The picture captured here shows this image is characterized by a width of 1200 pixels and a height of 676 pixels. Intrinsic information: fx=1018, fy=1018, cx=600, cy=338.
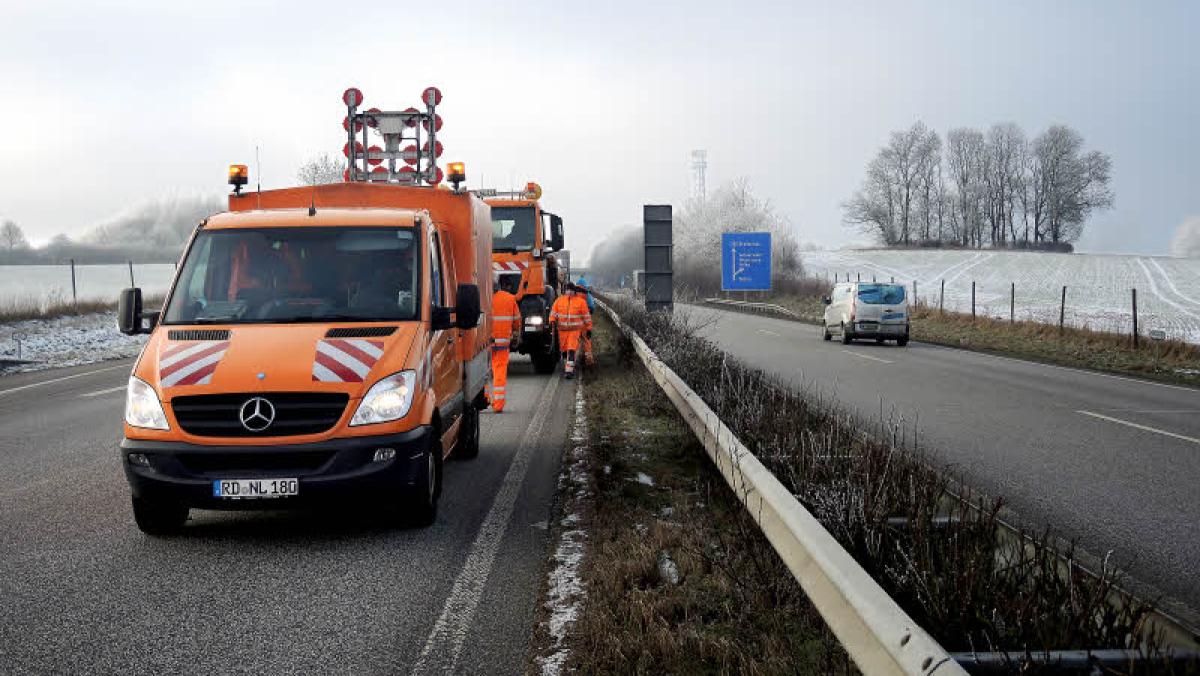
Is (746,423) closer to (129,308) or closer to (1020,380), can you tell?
(129,308)

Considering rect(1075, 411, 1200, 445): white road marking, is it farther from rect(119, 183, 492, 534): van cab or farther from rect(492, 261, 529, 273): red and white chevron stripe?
rect(492, 261, 529, 273): red and white chevron stripe

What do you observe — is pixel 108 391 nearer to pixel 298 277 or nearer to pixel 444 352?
pixel 298 277

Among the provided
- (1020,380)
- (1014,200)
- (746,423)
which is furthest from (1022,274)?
(746,423)

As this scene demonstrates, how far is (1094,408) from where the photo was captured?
1269 centimetres

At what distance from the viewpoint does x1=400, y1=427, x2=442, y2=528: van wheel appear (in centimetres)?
627

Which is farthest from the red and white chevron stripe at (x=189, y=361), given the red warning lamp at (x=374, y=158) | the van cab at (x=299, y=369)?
the red warning lamp at (x=374, y=158)

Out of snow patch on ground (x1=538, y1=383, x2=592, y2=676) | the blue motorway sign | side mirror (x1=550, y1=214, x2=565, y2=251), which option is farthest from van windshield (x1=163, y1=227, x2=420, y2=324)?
the blue motorway sign

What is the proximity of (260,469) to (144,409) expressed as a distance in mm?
810

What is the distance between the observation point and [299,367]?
6055 mm

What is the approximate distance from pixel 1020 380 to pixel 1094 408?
3856mm

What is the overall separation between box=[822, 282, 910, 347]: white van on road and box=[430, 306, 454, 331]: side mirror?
789 inches

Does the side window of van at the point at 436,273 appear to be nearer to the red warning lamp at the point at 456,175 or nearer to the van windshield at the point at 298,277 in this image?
the van windshield at the point at 298,277

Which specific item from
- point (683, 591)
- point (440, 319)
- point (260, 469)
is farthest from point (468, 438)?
point (683, 591)

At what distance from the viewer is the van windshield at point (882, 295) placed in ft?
85.0
